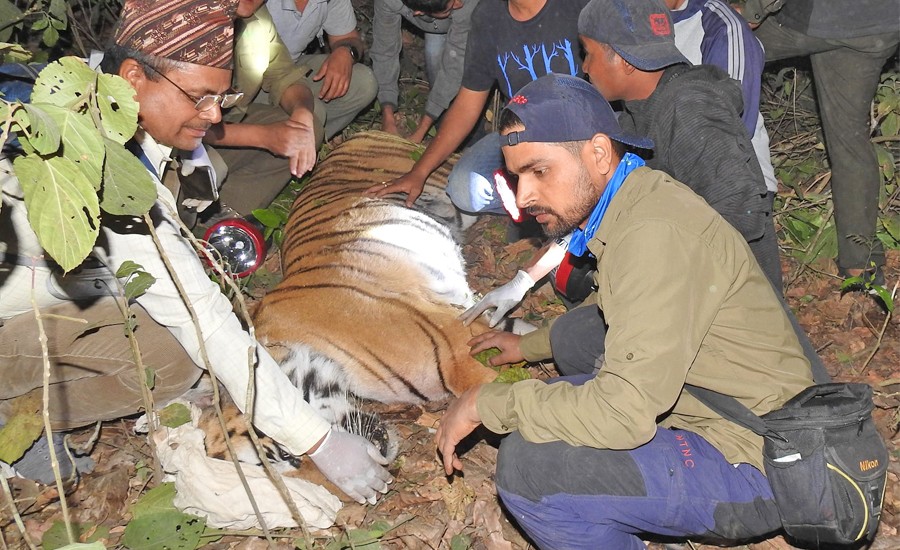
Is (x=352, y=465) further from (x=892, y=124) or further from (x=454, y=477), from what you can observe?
(x=892, y=124)

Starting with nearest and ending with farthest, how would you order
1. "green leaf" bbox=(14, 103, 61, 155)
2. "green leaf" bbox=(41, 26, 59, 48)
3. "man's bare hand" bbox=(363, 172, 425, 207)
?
"green leaf" bbox=(14, 103, 61, 155) → "green leaf" bbox=(41, 26, 59, 48) → "man's bare hand" bbox=(363, 172, 425, 207)

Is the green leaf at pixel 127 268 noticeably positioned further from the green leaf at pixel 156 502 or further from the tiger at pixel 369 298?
the tiger at pixel 369 298

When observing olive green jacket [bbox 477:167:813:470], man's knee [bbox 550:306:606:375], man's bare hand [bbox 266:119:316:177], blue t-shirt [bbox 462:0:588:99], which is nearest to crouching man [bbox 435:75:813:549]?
olive green jacket [bbox 477:167:813:470]

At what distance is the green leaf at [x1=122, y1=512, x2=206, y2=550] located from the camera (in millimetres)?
2727

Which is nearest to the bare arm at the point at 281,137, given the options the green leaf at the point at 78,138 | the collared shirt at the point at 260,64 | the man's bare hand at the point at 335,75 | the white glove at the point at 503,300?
the collared shirt at the point at 260,64

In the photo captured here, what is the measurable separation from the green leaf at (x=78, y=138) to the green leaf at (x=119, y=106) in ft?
0.51

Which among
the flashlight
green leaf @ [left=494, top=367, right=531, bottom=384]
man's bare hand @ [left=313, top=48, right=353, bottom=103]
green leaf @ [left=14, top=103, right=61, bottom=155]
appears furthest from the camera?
man's bare hand @ [left=313, top=48, right=353, bottom=103]

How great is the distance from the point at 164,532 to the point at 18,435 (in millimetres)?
647

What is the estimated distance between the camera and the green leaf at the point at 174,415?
117 inches

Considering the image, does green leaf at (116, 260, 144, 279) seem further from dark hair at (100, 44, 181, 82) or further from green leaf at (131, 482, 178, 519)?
green leaf at (131, 482, 178, 519)

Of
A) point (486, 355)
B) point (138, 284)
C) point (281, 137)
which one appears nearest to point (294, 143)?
point (281, 137)

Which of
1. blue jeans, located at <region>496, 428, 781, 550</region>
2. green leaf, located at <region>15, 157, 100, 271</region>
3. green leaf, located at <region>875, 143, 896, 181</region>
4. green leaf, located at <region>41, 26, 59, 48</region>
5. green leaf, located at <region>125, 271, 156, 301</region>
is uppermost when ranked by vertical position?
green leaf, located at <region>15, 157, 100, 271</region>

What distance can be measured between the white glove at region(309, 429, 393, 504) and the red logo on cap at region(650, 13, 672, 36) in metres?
1.94

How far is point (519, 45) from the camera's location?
3.96 meters
